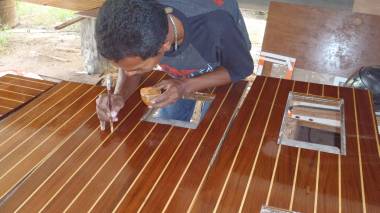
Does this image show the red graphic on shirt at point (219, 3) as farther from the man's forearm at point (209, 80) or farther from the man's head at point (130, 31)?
the man's head at point (130, 31)

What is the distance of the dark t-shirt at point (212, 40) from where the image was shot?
150 centimetres

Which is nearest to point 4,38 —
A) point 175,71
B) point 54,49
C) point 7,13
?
point 7,13

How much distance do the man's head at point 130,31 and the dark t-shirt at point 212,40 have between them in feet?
0.97

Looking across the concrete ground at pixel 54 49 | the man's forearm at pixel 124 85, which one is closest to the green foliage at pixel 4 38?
the concrete ground at pixel 54 49

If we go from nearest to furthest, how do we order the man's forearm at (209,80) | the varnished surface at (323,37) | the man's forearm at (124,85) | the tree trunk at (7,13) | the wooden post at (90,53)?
the man's forearm at (209,80) < the man's forearm at (124,85) < the varnished surface at (323,37) < the wooden post at (90,53) < the tree trunk at (7,13)

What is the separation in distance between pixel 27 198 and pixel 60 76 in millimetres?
3268

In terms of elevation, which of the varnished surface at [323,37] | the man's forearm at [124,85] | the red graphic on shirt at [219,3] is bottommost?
the varnished surface at [323,37]

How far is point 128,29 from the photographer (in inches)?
44.4

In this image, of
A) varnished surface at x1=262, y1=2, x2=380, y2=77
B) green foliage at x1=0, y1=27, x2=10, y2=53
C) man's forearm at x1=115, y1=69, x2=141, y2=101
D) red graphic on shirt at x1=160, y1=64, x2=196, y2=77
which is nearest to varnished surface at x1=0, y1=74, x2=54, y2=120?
man's forearm at x1=115, y1=69, x2=141, y2=101

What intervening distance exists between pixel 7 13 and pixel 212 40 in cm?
484

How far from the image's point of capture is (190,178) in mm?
1177

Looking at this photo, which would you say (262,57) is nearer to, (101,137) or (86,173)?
(101,137)

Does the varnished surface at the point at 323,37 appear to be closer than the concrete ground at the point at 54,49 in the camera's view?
Yes

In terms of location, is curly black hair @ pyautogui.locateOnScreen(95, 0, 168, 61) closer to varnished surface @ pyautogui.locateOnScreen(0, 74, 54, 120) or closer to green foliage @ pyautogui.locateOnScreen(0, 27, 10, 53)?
varnished surface @ pyautogui.locateOnScreen(0, 74, 54, 120)
